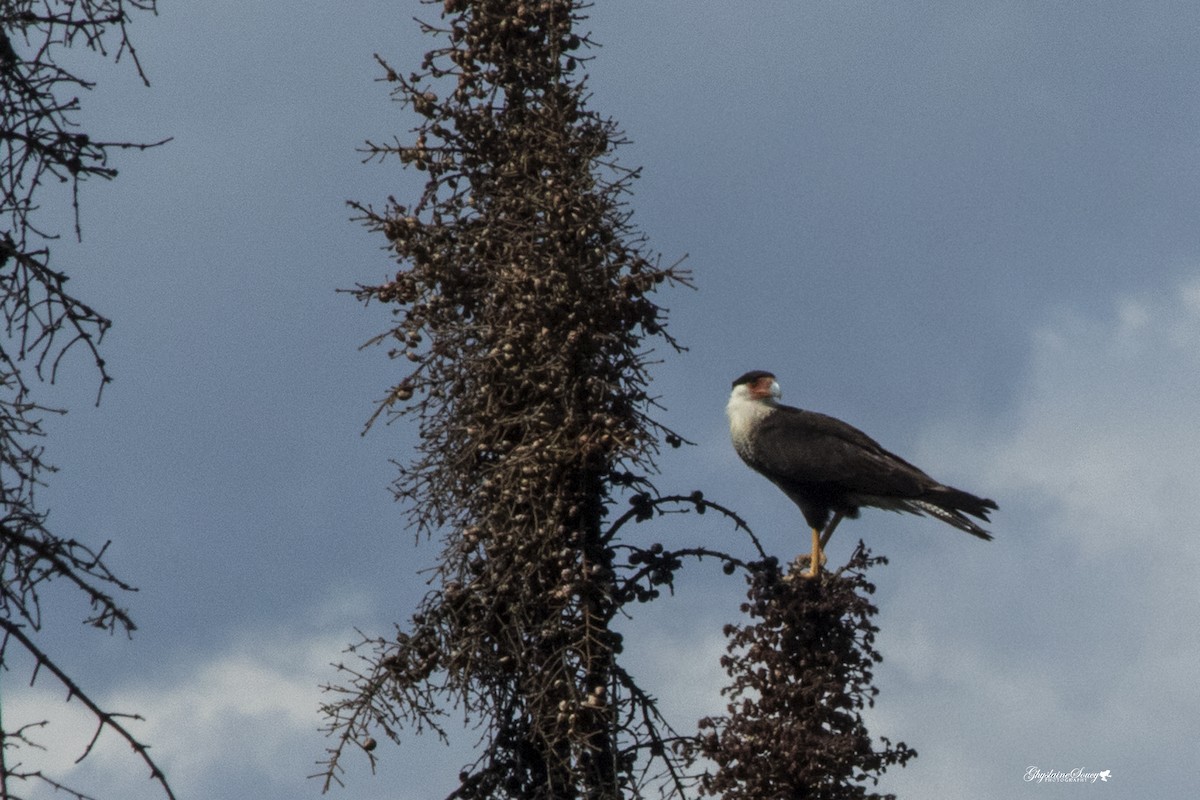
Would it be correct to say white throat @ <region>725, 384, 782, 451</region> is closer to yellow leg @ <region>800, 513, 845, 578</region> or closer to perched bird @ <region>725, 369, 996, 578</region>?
perched bird @ <region>725, 369, 996, 578</region>

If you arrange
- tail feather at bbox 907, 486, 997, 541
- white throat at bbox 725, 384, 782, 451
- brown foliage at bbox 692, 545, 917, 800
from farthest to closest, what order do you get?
white throat at bbox 725, 384, 782, 451 → tail feather at bbox 907, 486, 997, 541 → brown foliage at bbox 692, 545, 917, 800

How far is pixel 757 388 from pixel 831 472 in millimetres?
1056

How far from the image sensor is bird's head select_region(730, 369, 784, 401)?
11.9m

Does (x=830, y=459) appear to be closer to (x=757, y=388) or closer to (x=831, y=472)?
(x=831, y=472)

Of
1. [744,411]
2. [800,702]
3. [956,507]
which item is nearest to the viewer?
[800,702]

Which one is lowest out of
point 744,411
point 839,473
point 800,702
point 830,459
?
point 800,702

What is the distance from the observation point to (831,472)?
1130 cm

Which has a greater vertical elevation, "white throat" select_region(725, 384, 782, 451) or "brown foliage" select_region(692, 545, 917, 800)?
"white throat" select_region(725, 384, 782, 451)

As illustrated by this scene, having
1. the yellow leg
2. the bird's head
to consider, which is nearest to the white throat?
the bird's head

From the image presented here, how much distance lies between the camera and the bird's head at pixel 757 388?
11945 millimetres

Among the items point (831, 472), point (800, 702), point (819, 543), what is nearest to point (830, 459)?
point (831, 472)

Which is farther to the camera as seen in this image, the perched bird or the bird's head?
the bird's head

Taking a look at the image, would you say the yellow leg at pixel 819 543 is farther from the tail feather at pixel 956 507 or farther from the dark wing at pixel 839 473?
the tail feather at pixel 956 507

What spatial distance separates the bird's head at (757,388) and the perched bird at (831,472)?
12 centimetres
